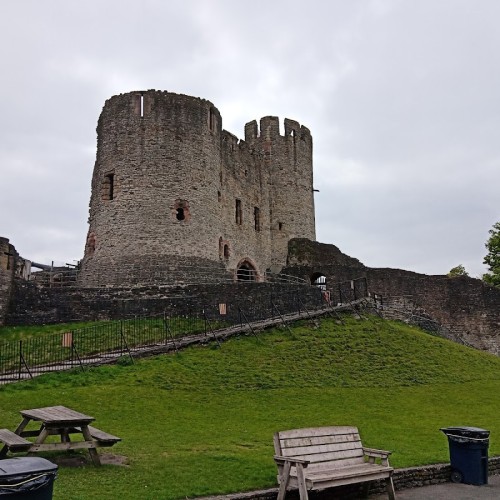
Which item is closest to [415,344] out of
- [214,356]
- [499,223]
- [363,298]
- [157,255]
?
[363,298]

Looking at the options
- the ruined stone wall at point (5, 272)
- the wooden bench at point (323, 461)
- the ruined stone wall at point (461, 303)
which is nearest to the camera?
the wooden bench at point (323, 461)

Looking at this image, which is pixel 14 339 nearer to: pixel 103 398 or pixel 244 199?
pixel 103 398

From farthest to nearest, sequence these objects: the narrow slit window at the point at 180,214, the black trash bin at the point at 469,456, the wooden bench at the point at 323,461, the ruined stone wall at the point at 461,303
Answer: the ruined stone wall at the point at 461,303
the narrow slit window at the point at 180,214
the black trash bin at the point at 469,456
the wooden bench at the point at 323,461

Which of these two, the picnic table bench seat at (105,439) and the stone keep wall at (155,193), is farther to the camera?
the stone keep wall at (155,193)

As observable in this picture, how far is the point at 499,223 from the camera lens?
48.0m

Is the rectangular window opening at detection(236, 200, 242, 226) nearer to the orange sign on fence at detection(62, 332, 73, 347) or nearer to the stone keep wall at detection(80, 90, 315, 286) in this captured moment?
the stone keep wall at detection(80, 90, 315, 286)

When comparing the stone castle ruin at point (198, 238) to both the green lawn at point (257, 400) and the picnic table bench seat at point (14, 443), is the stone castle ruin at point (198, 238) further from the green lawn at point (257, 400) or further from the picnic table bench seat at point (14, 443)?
the picnic table bench seat at point (14, 443)

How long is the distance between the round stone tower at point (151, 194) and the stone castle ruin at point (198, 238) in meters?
0.05

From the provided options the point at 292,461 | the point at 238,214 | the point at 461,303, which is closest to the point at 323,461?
the point at 292,461

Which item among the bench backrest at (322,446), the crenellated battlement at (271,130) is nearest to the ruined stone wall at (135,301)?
the bench backrest at (322,446)

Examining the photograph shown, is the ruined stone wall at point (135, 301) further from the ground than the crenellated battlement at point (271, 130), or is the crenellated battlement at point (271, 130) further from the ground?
the crenellated battlement at point (271, 130)

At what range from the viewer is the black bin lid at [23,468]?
516 centimetres

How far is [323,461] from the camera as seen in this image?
25.7ft

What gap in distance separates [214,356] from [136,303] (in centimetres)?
605
